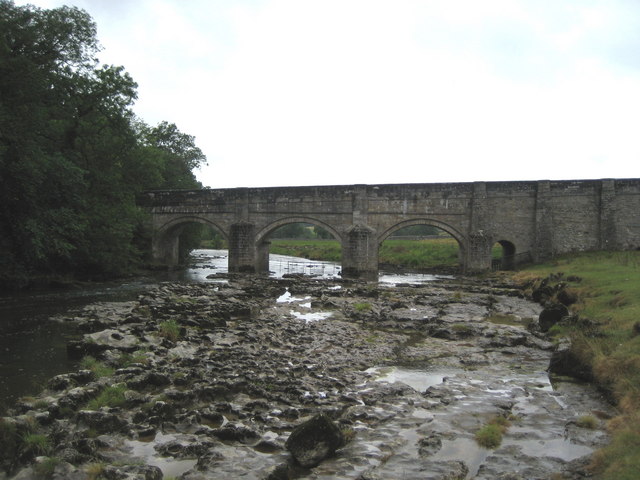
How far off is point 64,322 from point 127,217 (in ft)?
51.2

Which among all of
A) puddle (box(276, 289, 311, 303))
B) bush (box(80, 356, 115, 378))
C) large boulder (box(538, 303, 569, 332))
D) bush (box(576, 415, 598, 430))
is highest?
large boulder (box(538, 303, 569, 332))

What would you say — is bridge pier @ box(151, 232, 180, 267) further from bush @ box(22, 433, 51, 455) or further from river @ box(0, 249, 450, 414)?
bush @ box(22, 433, 51, 455)

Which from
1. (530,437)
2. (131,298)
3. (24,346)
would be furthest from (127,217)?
(530,437)

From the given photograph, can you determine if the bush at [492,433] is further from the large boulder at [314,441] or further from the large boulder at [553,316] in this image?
the large boulder at [553,316]

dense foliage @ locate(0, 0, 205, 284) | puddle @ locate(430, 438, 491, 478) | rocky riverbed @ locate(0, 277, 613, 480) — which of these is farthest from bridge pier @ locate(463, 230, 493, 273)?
puddle @ locate(430, 438, 491, 478)

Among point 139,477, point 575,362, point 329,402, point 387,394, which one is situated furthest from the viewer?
point 575,362

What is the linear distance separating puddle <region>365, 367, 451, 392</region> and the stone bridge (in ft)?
75.1

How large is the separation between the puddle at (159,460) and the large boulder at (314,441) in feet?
4.49

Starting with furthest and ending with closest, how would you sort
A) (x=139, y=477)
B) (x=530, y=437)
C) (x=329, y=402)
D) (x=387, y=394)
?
(x=387, y=394), (x=329, y=402), (x=530, y=437), (x=139, y=477)

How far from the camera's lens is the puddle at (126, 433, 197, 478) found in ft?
19.9

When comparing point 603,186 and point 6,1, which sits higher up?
point 6,1

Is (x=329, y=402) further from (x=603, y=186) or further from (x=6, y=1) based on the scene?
(x=603, y=186)

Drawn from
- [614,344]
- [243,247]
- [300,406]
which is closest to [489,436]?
[300,406]

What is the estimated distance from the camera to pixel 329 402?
8359mm
